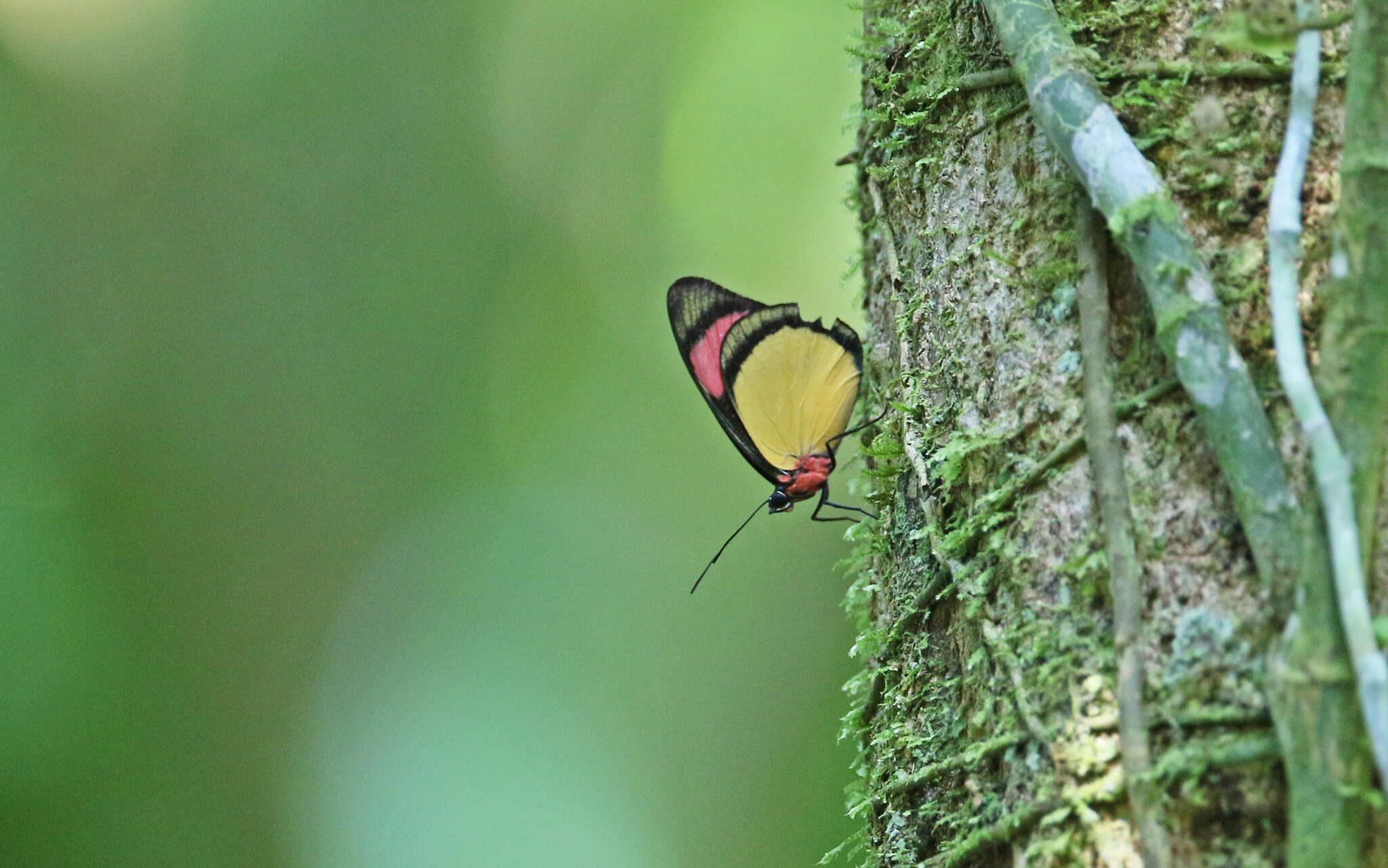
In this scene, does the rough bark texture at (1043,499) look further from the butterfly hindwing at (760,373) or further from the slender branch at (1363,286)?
the butterfly hindwing at (760,373)

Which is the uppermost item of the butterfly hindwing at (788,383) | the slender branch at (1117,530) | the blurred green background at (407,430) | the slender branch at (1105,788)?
the blurred green background at (407,430)

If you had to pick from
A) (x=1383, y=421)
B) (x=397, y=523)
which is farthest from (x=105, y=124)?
(x=1383, y=421)

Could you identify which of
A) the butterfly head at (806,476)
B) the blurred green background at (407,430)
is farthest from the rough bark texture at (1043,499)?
the blurred green background at (407,430)

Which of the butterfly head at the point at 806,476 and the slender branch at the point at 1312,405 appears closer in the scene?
the slender branch at the point at 1312,405

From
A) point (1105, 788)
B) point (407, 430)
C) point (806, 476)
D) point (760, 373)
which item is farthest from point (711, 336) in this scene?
point (407, 430)

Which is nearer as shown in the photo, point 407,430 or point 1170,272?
point 1170,272

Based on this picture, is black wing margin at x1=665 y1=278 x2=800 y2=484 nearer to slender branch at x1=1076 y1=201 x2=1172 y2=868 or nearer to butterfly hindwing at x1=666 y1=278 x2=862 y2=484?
butterfly hindwing at x1=666 y1=278 x2=862 y2=484

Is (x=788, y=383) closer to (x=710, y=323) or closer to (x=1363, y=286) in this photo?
(x=710, y=323)
